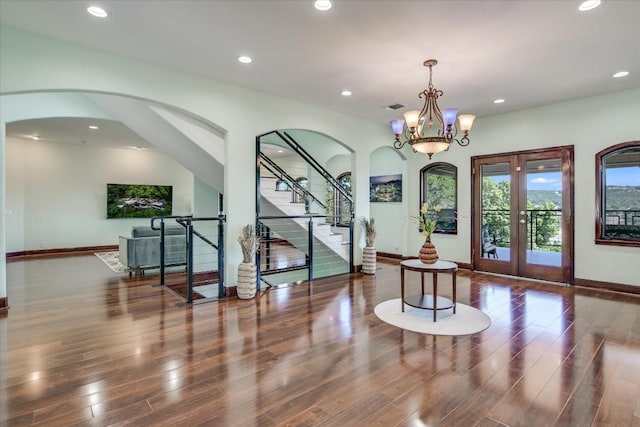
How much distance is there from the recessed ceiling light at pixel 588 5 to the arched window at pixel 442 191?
14.1 ft

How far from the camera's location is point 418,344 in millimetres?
3262

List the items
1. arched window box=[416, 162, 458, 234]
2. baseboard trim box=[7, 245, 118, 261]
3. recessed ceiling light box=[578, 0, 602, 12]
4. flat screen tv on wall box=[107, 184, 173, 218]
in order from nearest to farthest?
recessed ceiling light box=[578, 0, 602, 12]
arched window box=[416, 162, 458, 234]
baseboard trim box=[7, 245, 118, 261]
flat screen tv on wall box=[107, 184, 173, 218]

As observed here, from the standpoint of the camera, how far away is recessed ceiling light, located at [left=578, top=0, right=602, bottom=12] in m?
2.86

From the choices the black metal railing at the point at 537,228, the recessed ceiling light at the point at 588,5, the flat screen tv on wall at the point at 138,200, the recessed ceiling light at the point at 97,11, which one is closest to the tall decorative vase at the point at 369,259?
the black metal railing at the point at 537,228

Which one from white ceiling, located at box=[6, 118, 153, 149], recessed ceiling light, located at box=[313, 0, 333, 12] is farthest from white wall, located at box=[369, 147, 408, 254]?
white ceiling, located at box=[6, 118, 153, 149]

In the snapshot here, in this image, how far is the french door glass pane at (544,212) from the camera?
5.84m

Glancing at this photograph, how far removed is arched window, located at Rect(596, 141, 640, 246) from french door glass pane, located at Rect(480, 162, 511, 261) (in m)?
1.34

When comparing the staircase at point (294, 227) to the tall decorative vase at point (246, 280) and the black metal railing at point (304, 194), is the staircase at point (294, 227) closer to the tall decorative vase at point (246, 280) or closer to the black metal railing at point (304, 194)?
the black metal railing at point (304, 194)

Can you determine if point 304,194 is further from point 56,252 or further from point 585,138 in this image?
point 56,252

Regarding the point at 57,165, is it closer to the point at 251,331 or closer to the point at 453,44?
the point at 251,331

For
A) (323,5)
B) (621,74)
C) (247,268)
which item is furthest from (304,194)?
(621,74)

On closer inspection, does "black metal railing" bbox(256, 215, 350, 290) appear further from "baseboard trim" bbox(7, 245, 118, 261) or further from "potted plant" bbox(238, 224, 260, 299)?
"baseboard trim" bbox(7, 245, 118, 261)

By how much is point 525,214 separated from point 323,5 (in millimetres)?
5211

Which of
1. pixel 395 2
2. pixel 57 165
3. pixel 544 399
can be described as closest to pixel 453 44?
pixel 395 2
